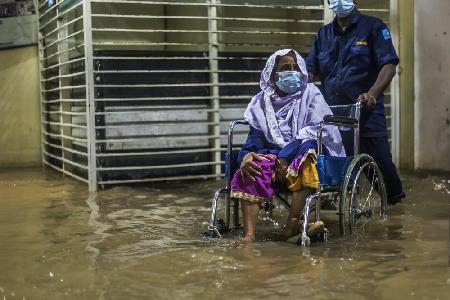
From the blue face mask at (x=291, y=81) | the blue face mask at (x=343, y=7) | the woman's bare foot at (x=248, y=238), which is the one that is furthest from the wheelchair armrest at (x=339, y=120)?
the blue face mask at (x=343, y=7)

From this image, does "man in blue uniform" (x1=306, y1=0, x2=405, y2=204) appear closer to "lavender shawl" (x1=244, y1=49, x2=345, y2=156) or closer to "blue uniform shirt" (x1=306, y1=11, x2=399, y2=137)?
"blue uniform shirt" (x1=306, y1=11, x2=399, y2=137)

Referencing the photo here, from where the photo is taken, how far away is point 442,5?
7156 millimetres

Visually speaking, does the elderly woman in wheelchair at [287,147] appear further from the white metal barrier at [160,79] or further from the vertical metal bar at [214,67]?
the vertical metal bar at [214,67]

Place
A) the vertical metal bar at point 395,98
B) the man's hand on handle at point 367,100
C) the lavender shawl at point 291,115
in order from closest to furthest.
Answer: the lavender shawl at point 291,115, the man's hand on handle at point 367,100, the vertical metal bar at point 395,98

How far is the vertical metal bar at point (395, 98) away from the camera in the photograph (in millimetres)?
7652

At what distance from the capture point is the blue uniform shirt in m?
4.67

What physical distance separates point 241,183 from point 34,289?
55.3 inches

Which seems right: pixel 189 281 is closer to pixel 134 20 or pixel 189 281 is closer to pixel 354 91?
pixel 354 91

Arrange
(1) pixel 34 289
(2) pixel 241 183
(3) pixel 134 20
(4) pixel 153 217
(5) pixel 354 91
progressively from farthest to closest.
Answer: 1. (3) pixel 134 20
2. (4) pixel 153 217
3. (5) pixel 354 91
4. (2) pixel 241 183
5. (1) pixel 34 289

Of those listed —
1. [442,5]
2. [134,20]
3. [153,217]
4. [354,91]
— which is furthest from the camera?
[134,20]

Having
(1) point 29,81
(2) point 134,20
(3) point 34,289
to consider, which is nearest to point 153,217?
(3) point 34,289

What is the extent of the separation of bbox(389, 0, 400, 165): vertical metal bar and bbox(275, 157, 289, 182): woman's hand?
13.8 feet

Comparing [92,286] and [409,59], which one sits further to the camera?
[409,59]

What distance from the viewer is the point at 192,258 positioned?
11.6ft
